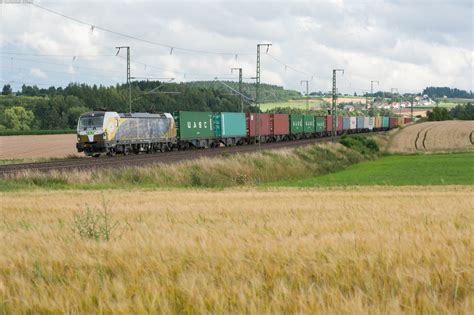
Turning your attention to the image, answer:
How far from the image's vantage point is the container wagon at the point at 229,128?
6781 cm

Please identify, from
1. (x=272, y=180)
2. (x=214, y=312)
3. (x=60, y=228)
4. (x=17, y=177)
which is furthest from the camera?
(x=272, y=180)

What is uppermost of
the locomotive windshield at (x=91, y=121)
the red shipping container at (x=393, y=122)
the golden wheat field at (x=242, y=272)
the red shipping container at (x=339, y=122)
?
the locomotive windshield at (x=91, y=121)

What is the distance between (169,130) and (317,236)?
5090cm

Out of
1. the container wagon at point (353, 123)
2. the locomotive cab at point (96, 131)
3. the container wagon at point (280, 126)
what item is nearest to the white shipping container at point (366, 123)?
the container wagon at point (353, 123)

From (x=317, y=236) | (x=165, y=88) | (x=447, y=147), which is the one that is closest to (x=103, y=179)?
(x=317, y=236)

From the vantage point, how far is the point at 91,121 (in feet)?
160

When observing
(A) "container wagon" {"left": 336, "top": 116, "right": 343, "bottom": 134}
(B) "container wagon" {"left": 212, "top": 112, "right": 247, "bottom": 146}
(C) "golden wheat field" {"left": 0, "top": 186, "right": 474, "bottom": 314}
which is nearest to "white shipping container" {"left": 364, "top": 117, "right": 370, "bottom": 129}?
(A) "container wagon" {"left": 336, "top": 116, "right": 343, "bottom": 134}

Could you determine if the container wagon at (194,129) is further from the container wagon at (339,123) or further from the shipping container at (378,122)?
the shipping container at (378,122)

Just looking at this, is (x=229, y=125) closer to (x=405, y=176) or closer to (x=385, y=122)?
(x=405, y=176)

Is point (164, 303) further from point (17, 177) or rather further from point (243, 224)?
point (17, 177)

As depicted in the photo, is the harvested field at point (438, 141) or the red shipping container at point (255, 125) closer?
the red shipping container at point (255, 125)

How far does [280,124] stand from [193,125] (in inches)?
890

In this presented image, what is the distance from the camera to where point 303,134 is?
96.9m

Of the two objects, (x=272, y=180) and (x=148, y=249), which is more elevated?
(x=148, y=249)
